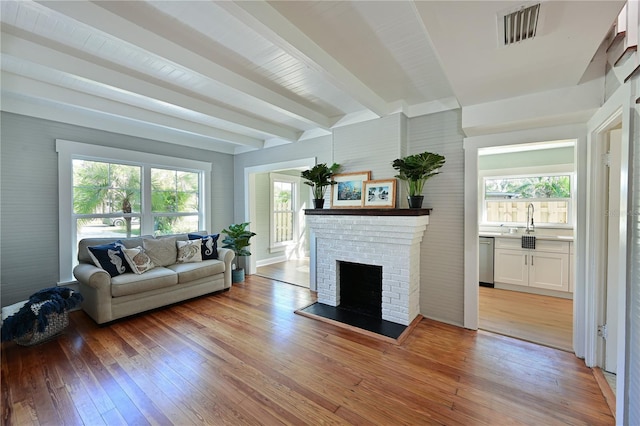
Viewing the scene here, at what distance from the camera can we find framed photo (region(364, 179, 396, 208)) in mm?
3205

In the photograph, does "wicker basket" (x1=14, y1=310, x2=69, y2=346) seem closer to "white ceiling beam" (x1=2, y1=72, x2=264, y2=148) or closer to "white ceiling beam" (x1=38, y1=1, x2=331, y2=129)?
"white ceiling beam" (x1=2, y1=72, x2=264, y2=148)

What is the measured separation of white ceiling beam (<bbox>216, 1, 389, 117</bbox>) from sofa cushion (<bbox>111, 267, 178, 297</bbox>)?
3082 millimetres

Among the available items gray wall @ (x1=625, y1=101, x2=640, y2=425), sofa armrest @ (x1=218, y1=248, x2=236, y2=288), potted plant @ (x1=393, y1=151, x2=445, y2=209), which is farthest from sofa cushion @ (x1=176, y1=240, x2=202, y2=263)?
gray wall @ (x1=625, y1=101, x2=640, y2=425)

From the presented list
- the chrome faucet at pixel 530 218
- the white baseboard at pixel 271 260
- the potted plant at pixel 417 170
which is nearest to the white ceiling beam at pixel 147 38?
the potted plant at pixel 417 170

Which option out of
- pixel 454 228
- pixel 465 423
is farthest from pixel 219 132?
pixel 465 423

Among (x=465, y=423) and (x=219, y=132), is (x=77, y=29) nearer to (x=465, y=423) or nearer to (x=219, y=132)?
(x=219, y=132)

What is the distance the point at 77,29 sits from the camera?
1.90 meters

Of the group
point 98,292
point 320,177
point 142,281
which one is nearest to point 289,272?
point 320,177

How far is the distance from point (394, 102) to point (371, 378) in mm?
2955

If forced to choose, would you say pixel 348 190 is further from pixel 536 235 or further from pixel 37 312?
pixel 37 312

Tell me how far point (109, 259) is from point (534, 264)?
19.5ft

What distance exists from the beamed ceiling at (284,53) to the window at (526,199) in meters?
2.63

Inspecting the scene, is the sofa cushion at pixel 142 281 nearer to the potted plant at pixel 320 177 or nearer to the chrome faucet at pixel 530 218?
the potted plant at pixel 320 177

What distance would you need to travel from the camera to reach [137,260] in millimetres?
3377
